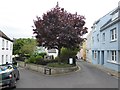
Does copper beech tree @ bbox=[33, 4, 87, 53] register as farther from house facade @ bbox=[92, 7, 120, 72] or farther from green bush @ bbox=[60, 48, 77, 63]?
green bush @ bbox=[60, 48, 77, 63]

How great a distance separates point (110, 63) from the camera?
28234mm

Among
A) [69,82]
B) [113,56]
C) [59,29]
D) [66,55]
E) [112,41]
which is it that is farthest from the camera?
[66,55]

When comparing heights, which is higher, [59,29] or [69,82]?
[59,29]

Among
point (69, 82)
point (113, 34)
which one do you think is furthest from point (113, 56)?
point (69, 82)

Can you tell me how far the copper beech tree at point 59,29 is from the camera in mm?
23759

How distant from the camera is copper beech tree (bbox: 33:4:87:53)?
23.8 m

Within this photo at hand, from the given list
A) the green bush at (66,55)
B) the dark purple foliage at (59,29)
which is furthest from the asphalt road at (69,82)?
the green bush at (66,55)

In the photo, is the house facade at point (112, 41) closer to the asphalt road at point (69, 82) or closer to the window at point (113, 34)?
the window at point (113, 34)

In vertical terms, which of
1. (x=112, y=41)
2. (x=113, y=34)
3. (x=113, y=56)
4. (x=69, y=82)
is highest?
(x=113, y=34)

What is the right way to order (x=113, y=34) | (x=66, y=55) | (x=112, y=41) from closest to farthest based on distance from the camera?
(x=112, y=41), (x=113, y=34), (x=66, y=55)

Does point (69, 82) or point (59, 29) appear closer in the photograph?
point (69, 82)

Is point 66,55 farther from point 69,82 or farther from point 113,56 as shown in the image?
point 69,82

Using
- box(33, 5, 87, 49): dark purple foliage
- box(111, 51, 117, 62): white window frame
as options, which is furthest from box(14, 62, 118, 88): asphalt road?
box(111, 51, 117, 62): white window frame

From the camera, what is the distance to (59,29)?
23.6 m
